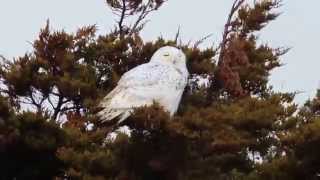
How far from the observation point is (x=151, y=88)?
13.3 ft

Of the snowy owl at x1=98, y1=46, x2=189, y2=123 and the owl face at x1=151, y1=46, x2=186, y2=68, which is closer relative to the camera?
the snowy owl at x1=98, y1=46, x2=189, y2=123

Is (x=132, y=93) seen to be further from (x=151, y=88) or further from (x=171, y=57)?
(x=171, y=57)

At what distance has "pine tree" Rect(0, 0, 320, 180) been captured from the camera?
3689 millimetres

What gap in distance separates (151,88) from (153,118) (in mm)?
582

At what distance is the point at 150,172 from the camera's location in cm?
378

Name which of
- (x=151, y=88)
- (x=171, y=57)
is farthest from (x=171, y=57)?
(x=151, y=88)

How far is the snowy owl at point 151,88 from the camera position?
4.00 metres

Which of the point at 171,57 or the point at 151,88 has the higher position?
the point at 171,57

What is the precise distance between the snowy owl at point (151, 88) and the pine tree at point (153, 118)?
0.09 meters

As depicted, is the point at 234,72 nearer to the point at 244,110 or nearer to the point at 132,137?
the point at 244,110

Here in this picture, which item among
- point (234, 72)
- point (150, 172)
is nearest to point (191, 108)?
point (150, 172)

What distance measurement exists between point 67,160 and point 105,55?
4.05 feet

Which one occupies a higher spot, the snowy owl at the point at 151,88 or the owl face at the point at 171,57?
the owl face at the point at 171,57

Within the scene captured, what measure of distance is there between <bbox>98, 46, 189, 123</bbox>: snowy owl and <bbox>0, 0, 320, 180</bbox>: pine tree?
9cm
